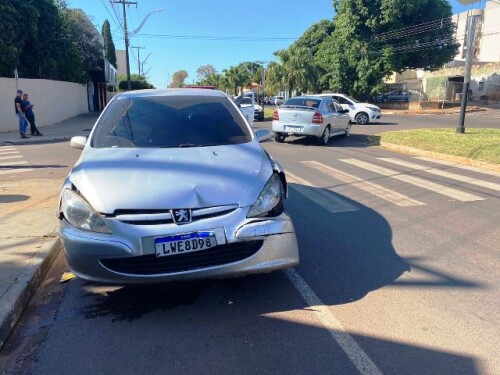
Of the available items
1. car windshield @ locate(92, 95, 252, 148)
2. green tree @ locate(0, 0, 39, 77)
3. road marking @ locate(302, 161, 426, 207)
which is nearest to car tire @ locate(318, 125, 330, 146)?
road marking @ locate(302, 161, 426, 207)

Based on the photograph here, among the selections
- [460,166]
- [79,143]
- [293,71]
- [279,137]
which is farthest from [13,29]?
[293,71]

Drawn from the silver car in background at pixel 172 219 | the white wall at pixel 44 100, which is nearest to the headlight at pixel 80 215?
the silver car in background at pixel 172 219

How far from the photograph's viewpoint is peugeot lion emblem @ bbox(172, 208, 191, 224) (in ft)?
10.7

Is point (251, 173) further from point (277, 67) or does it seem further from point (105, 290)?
point (277, 67)

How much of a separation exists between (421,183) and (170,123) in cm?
559

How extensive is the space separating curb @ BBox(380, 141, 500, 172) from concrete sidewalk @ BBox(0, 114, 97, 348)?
9.25m

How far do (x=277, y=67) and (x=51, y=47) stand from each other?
999 inches

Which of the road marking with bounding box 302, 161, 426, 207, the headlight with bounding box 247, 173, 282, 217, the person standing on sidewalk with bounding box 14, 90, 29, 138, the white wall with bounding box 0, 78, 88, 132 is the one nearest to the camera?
the headlight with bounding box 247, 173, 282, 217

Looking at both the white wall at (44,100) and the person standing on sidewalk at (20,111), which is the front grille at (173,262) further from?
the white wall at (44,100)

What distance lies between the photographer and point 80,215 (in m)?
Answer: 3.38

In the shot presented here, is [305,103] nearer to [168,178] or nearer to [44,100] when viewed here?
[168,178]

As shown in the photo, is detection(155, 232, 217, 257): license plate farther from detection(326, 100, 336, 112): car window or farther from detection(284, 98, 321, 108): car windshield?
detection(326, 100, 336, 112): car window

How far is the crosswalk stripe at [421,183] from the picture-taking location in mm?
7402

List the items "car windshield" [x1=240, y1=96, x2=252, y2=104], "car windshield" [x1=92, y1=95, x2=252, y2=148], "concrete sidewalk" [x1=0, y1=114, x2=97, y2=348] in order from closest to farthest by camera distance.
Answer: "concrete sidewalk" [x1=0, y1=114, x2=97, y2=348], "car windshield" [x1=92, y1=95, x2=252, y2=148], "car windshield" [x1=240, y1=96, x2=252, y2=104]
